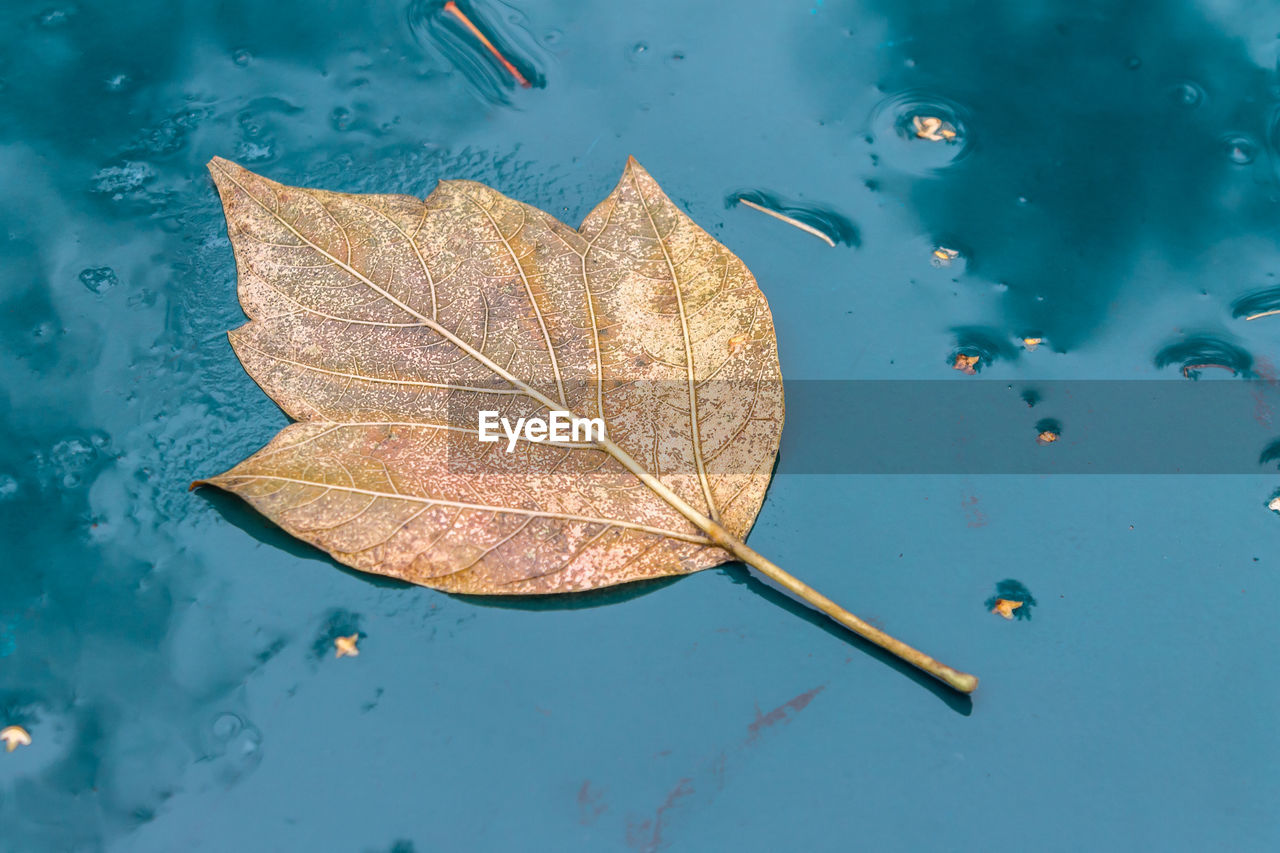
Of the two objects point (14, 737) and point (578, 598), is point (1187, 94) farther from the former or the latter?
point (14, 737)

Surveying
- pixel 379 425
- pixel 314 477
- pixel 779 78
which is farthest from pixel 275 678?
pixel 779 78

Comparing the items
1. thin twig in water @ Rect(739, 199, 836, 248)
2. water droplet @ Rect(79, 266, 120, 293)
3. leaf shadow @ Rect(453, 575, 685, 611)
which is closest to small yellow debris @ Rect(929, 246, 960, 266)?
thin twig in water @ Rect(739, 199, 836, 248)

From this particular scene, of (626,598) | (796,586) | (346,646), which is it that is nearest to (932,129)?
(796,586)

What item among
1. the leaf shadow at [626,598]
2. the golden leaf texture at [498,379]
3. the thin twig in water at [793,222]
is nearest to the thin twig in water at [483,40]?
the golden leaf texture at [498,379]

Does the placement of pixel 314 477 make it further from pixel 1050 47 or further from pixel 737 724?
pixel 1050 47

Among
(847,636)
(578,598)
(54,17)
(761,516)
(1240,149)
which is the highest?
(1240,149)

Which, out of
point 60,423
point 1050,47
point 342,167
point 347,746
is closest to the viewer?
point 347,746

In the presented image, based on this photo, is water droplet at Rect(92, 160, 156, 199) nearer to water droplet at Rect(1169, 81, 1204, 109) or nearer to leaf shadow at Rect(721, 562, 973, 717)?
leaf shadow at Rect(721, 562, 973, 717)
